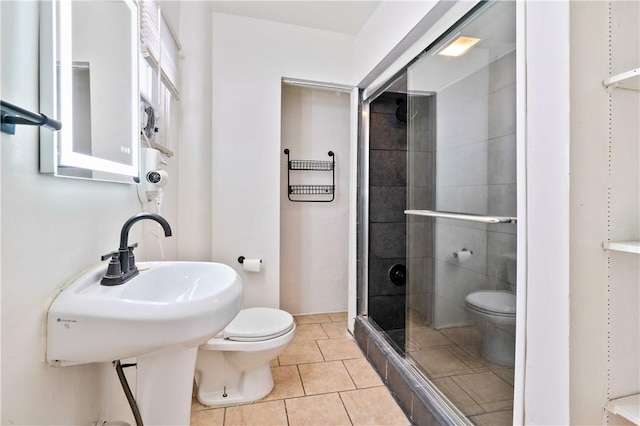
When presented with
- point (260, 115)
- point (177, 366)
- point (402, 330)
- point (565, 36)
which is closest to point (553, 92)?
point (565, 36)

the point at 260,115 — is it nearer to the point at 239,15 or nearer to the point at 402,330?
the point at 239,15

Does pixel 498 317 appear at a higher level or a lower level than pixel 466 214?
lower

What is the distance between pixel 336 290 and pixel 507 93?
2.08 metres

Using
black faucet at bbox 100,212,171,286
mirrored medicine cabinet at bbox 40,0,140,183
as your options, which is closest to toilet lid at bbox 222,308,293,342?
black faucet at bbox 100,212,171,286

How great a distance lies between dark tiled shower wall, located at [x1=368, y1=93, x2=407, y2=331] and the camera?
2.30 metres

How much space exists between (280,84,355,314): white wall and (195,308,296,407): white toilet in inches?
39.3

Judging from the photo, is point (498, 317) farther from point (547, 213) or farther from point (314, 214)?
point (314, 214)

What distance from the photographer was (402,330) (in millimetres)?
1977

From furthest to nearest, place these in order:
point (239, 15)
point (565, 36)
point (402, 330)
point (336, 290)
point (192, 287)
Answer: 1. point (336, 290)
2. point (239, 15)
3. point (402, 330)
4. point (192, 287)
5. point (565, 36)

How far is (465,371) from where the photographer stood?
146 centimetres

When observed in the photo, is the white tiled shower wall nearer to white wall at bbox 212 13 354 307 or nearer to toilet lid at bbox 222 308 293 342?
toilet lid at bbox 222 308 293 342

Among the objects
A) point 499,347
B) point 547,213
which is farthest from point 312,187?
point 547,213

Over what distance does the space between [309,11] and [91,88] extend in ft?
5.60

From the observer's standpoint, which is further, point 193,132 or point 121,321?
point 193,132
